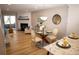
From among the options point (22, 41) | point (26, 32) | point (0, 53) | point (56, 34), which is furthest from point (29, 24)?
point (0, 53)

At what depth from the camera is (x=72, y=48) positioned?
118 cm

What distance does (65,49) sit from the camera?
119 centimetres

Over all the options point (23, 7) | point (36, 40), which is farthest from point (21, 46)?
point (23, 7)

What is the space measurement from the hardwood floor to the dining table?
0.07 metres

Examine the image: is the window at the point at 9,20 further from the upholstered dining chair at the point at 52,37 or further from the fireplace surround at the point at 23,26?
the upholstered dining chair at the point at 52,37

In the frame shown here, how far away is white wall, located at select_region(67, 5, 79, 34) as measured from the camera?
1.14 m

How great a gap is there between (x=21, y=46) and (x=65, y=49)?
1.64 feet

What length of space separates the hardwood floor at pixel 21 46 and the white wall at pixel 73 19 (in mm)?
394

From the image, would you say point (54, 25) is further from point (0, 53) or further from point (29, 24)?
point (0, 53)

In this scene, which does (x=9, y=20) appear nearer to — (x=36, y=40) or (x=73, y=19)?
(x=36, y=40)

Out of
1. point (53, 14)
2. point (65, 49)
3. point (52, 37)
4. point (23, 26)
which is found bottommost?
point (65, 49)

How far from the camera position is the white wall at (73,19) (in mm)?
1137

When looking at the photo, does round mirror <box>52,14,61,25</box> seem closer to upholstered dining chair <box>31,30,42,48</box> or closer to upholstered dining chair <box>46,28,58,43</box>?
upholstered dining chair <box>46,28,58,43</box>
